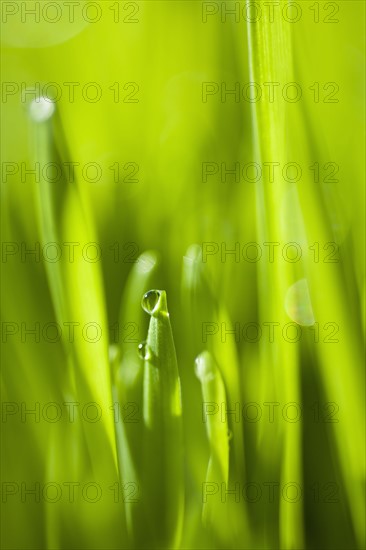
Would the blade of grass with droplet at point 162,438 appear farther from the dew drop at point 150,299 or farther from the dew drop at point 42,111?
the dew drop at point 42,111

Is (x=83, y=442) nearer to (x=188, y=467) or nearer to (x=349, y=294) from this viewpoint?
(x=188, y=467)

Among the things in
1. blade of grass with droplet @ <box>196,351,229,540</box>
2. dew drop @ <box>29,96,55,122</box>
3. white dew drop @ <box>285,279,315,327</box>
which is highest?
dew drop @ <box>29,96,55,122</box>

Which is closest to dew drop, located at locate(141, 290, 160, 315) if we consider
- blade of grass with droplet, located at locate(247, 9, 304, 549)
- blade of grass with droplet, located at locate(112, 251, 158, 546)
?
blade of grass with droplet, located at locate(112, 251, 158, 546)

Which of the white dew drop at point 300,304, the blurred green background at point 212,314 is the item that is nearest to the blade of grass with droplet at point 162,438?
the blurred green background at point 212,314

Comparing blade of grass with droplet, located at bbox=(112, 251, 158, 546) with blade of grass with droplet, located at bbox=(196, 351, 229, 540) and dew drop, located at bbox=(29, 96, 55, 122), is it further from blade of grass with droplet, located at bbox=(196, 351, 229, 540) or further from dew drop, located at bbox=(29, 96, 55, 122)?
dew drop, located at bbox=(29, 96, 55, 122)

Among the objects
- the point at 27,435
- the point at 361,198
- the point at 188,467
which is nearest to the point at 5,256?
the point at 27,435

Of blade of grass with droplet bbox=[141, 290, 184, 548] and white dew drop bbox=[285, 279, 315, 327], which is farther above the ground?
white dew drop bbox=[285, 279, 315, 327]

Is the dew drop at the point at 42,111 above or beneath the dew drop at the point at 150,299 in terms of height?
above

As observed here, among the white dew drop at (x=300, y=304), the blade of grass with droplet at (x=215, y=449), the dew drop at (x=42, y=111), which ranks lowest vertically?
the blade of grass with droplet at (x=215, y=449)

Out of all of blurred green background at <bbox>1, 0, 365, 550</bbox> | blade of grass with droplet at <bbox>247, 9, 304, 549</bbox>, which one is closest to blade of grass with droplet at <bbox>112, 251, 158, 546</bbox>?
blurred green background at <bbox>1, 0, 365, 550</bbox>
